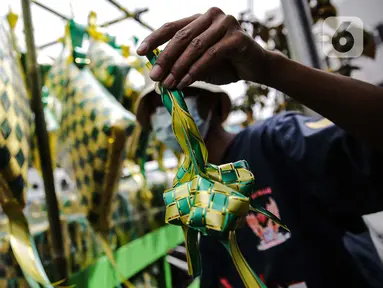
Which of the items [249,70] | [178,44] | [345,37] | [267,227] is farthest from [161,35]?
[345,37]

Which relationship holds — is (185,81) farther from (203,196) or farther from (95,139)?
(95,139)

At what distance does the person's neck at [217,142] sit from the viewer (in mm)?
674

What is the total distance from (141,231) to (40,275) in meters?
0.63

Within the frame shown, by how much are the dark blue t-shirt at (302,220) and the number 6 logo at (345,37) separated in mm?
243

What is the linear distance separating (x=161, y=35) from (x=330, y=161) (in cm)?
33

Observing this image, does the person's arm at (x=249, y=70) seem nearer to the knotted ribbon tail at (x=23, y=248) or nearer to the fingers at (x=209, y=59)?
the fingers at (x=209, y=59)

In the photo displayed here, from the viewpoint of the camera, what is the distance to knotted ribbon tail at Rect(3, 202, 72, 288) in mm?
404

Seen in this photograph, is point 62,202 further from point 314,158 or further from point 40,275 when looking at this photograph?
point 314,158

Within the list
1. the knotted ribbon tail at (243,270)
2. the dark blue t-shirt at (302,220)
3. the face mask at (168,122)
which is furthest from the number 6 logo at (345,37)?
the knotted ribbon tail at (243,270)

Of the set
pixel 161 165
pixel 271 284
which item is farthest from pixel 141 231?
pixel 271 284

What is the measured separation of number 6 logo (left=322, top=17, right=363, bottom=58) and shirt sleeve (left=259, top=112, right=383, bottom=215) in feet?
0.82

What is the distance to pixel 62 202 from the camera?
109 centimetres

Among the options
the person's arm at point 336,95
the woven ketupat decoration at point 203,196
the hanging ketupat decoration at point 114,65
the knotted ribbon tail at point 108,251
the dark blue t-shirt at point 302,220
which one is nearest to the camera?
the woven ketupat decoration at point 203,196

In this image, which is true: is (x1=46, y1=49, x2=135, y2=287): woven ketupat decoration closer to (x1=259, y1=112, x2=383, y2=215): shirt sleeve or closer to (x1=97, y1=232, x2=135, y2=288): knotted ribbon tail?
(x1=97, y1=232, x2=135, y2=288): knotted ribbon tail
